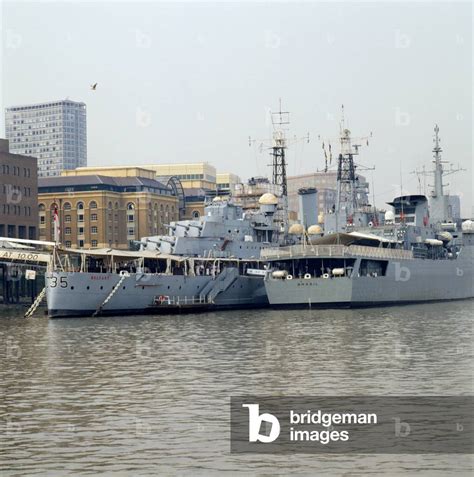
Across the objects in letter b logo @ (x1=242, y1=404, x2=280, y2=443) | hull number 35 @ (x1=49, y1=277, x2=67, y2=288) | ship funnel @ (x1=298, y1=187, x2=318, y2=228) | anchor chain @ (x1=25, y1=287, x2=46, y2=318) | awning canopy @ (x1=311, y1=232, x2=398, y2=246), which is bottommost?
letter b logo @ (x1=242, y1=404, x2=280, y2=443)

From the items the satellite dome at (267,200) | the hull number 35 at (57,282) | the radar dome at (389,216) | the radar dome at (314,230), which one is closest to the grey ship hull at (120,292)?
the hull number 35 at (57,282)

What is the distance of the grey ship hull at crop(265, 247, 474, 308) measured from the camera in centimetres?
7844

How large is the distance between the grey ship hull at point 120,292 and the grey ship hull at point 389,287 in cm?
600

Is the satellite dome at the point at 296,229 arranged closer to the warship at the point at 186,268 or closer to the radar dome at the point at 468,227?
the warship at the point at 186,268

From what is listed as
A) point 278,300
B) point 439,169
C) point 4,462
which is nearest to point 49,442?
point 4,462

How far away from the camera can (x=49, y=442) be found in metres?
23.7

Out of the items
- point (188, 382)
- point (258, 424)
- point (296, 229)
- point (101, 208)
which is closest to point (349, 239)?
point (296, 229)

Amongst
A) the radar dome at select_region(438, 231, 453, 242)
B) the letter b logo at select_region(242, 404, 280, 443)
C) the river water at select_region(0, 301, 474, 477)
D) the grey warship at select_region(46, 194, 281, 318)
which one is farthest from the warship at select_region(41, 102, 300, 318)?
the letter b logo at select_region(242, 404, 280, 443)

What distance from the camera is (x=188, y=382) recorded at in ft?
109

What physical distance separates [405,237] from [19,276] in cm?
3793

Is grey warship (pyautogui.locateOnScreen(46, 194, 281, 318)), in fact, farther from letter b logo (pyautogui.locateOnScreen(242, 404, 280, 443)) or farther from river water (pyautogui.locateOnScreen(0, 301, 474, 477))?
letter b logo (pyautogui.locateOnScreen(242, 404, 280, 443))

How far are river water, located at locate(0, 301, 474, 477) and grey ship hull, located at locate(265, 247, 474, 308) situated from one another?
15962 millimetres

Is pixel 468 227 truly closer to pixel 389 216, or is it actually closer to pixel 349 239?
pixel 389 216

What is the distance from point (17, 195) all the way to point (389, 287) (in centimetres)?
5528
